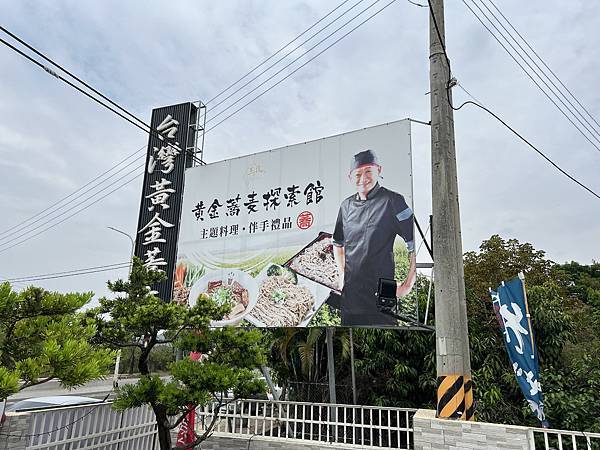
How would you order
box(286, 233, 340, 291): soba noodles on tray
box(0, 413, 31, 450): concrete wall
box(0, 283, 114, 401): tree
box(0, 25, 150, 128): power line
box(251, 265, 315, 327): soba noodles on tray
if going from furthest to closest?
box(251, 265, 315, 327): soba noodles on tray → box(286, 233, 340, 291): soba noodles on tray → box(0, 413, 31, 450): concrete wall → box(0, 25, 150, 128): power line → box(0, 283, 114, 401): tree

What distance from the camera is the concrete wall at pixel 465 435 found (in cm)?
371

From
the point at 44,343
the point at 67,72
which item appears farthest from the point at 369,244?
the point at 44,343

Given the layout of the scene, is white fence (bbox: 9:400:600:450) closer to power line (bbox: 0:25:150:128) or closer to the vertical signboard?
the vertical signboard

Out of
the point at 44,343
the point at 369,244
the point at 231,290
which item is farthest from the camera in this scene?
the point at 231,290

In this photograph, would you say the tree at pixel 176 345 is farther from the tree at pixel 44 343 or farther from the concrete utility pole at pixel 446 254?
the concrete utility pole at pixel 446 254

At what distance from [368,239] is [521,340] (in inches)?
89.9

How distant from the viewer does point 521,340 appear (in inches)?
172

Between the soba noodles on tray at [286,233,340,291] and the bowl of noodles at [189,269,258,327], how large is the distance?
89 cm

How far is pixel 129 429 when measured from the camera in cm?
497

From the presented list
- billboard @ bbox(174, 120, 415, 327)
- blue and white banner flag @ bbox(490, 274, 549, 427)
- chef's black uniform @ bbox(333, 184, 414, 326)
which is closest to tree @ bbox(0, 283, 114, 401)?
billboard @ bbox(174, 120, 415, 327)

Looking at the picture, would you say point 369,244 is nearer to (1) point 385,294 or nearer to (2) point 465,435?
(1) point 385,294

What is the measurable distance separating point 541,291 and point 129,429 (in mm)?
6187

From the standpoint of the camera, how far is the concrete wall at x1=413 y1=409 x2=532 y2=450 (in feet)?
12.2

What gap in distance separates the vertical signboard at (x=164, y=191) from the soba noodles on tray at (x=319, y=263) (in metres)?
2.84
